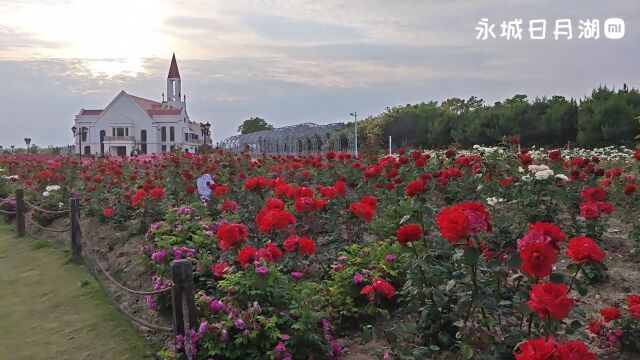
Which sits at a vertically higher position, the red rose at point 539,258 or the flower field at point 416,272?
the red rose at point 539,258

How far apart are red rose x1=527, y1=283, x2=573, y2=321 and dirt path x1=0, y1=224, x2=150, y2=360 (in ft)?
10.9

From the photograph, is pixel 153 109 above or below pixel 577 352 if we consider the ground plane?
above

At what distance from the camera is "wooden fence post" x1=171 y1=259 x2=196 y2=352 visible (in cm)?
340

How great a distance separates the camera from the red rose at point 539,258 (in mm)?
1941

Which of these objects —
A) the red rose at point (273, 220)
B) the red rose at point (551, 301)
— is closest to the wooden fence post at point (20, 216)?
the red rose at point (273, 220)

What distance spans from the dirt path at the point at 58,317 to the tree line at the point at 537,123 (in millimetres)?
10631

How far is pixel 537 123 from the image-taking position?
29.8 meters

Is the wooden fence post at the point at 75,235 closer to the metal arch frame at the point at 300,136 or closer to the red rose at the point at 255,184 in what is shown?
the red rose at the point at 255,184

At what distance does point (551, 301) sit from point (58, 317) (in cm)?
498

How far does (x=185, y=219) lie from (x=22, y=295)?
2.29 metres

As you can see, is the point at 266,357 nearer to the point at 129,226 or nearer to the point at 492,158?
the point at 492,158

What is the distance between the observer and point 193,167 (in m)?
9.84

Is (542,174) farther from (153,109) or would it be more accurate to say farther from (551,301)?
(153,109)

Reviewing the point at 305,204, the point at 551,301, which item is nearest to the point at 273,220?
the point at 305,204
